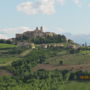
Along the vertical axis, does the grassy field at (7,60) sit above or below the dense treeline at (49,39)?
below

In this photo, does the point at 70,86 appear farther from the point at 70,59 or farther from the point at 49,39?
the point at 49,39

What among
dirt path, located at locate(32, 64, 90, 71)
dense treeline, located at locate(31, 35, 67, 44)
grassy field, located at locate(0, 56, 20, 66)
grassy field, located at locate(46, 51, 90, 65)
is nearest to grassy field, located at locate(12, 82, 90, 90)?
dirt path, located at locate(32, 64, 90, 71)

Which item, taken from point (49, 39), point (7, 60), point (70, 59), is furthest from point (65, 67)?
point (49, 39)

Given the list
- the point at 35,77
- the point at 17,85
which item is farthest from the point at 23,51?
the point at 17,85

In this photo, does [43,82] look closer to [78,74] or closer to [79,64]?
[78,74]

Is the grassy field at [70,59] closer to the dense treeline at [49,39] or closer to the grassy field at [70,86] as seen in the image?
the grassy field at [70,86]

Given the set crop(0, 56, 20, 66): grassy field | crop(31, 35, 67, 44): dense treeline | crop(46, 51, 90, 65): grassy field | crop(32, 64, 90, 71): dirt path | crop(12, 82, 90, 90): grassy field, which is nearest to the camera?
crop(12, 82, 90, 90): grassy field

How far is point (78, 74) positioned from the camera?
11106cm

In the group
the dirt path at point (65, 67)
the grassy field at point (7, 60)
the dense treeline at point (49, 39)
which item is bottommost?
the dirt path at point (65, 67)

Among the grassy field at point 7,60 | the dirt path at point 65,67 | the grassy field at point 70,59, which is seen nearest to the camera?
the dirt path at point 65,67

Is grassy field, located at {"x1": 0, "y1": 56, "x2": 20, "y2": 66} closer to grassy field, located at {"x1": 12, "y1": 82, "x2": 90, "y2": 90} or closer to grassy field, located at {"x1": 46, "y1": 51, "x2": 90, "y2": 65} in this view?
grassy field, located at {"x1": 46, "y1": 51, "x2": 90, "y2": 65}

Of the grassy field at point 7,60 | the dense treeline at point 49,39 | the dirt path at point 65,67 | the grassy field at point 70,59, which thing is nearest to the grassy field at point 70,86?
the dirt path at point 65,67

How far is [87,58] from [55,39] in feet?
199

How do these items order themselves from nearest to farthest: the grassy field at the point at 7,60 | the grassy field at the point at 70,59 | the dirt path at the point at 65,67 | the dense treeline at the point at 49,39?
the dirt path at the point at 65,67 → the grassy field at the point at 70,59 → the grassy field at the point at 7,60 → the dense treeline at the point at 49,39
